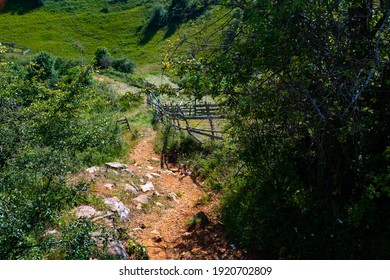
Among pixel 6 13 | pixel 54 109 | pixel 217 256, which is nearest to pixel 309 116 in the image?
pixel 217 256

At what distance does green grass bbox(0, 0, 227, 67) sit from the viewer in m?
53.8

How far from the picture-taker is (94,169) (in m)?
10.2

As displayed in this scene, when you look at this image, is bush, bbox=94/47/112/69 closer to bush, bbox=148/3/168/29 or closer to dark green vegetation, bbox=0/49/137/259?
bush, bbox=148/3/168/29

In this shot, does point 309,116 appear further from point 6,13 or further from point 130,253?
point 6,13

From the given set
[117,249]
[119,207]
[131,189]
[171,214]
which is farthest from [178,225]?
[117,249]

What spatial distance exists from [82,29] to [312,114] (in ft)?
198

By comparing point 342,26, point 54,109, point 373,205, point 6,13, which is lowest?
point 6,13

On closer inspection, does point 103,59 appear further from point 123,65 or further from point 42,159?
point 42,159

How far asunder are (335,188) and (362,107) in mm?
1324

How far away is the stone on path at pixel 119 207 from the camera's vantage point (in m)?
7.63

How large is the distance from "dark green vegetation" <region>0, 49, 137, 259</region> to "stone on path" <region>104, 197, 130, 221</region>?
0.59 metres

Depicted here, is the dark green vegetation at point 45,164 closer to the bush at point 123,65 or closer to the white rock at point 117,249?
the white rock at point 117,249

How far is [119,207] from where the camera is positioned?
7848 mm

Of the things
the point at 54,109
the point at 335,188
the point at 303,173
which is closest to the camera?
the point at 335,188
